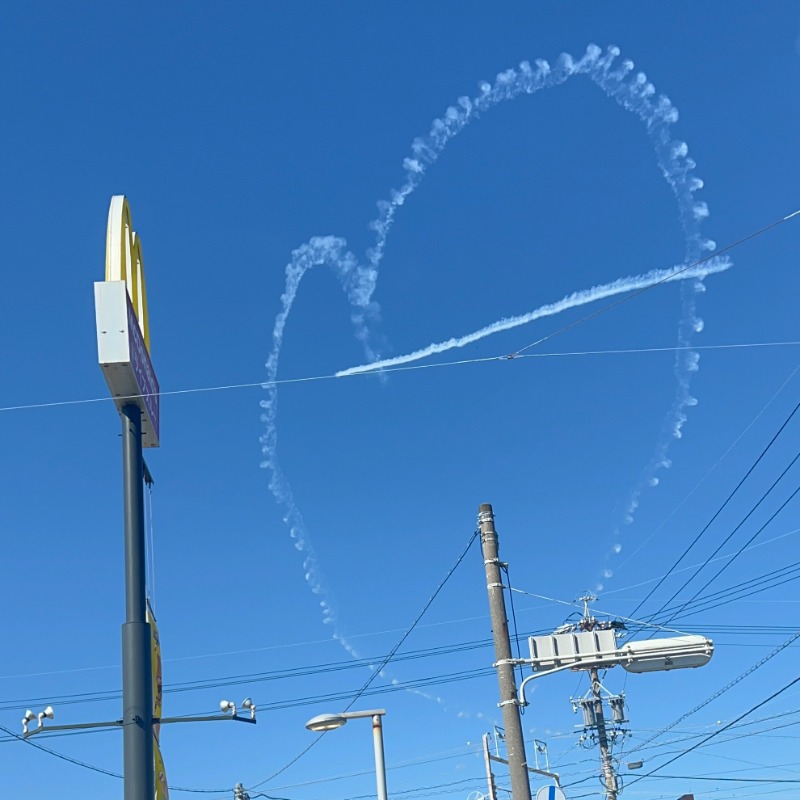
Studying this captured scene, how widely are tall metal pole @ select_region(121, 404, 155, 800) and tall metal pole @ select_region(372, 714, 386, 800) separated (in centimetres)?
392

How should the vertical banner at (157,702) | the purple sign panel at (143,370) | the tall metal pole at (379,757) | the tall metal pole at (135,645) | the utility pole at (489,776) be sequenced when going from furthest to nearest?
the utility pole at (489,776) → the tall metal pole at (379,757) → the purple sign panel at (143,370) → the vertical banner at (157,702) → the tall metal pole at (135,645)

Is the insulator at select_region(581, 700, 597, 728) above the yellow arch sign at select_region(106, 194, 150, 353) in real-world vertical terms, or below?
below

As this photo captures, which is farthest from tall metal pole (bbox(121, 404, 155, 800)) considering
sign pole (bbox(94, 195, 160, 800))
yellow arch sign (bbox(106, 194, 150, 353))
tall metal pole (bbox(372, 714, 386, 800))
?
tall metal pole (bbox(372, 714, 386, 800))

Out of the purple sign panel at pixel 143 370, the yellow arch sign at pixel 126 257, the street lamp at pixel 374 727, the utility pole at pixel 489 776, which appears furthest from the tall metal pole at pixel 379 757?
the utility pole at pixel 489 776

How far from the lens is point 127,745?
541 inches

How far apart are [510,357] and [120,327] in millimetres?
7066

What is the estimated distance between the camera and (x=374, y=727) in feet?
54.5

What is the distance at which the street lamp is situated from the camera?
16312mm

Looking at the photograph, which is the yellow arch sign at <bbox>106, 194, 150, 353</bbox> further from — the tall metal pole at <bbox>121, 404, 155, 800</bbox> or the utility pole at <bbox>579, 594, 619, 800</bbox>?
the utility pole at <bbox>579, 594, 619, 800</bbox>

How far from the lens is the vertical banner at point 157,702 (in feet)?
47.5

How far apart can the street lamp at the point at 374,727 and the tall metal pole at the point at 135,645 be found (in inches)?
125

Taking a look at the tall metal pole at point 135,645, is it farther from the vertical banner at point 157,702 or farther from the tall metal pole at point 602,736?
the tall metal pole at point 602,736

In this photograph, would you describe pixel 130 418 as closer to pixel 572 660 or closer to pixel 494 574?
pixel 494 574

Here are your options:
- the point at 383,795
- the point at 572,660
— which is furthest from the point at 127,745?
the point at 572,660
